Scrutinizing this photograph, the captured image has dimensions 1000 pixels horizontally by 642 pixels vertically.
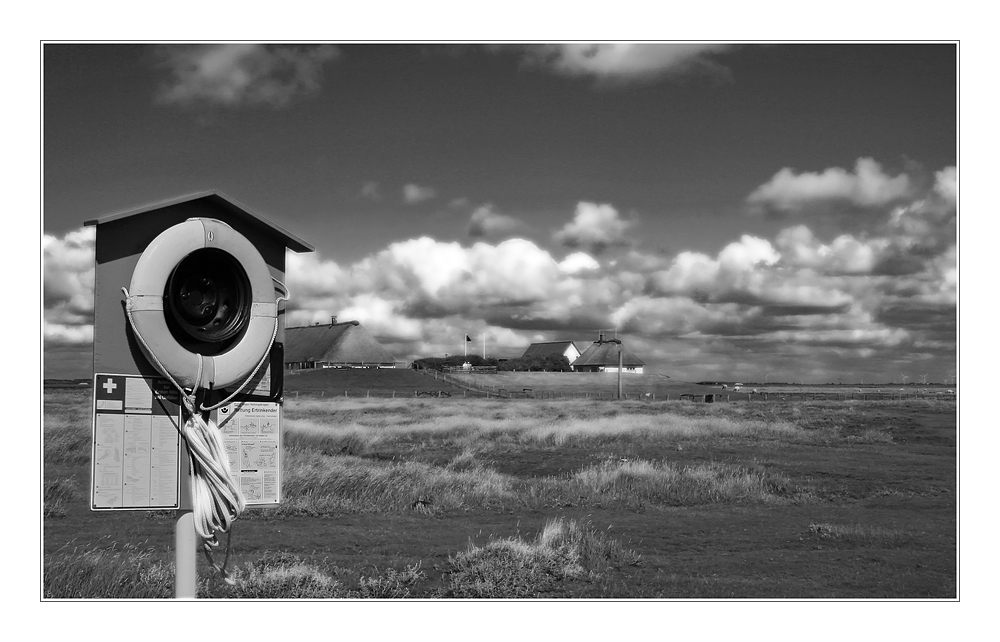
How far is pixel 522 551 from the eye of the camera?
6242 mm

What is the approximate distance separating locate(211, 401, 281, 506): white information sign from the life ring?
0.25 meters

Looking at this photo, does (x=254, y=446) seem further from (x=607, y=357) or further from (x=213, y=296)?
(x=607, y=357)

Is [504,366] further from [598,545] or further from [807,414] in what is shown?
[598,545]

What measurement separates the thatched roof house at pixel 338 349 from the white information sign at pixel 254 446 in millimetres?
59089

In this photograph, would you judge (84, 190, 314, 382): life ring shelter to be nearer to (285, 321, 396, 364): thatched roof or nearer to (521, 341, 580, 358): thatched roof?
(285, 321, 396, 364): thatched roof

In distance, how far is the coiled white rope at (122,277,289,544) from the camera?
3.79 m

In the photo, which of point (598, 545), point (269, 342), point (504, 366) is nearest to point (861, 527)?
point (598, 545)

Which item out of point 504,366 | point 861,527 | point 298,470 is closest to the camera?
point 861,527

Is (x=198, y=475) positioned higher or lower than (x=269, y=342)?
lower

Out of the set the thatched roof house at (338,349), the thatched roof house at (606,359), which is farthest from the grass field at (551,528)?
the thatched roof house at (606,359)

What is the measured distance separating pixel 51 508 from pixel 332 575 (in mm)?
4453

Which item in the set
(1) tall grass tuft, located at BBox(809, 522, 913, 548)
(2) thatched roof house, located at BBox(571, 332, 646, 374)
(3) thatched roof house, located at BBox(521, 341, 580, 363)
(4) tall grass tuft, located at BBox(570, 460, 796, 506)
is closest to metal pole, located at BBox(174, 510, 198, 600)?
(1) tall grass tuft, located at BBox(809, 522, 913, 548)

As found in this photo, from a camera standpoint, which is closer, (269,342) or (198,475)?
(198,475)

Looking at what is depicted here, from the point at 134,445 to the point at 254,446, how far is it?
2.07ft
